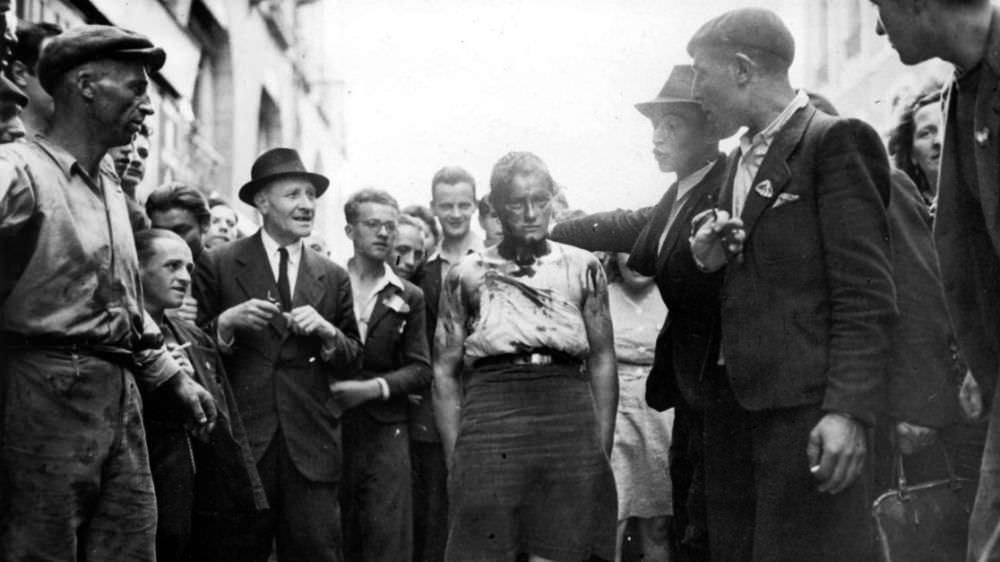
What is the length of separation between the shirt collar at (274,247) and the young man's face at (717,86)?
2.77m

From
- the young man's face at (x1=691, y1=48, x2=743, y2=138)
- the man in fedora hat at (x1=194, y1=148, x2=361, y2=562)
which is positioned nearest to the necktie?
the man in fedora hat at (x1=194, y1=148, x2=361, y2=562)

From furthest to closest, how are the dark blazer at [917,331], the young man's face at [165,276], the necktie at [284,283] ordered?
the necktie at [284,283]
the young man's face at [165,276]
the dark blazer at [917,331]

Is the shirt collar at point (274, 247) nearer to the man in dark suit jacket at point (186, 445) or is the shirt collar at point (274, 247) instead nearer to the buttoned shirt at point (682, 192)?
the man in dark suit jacket at point (186, 445)

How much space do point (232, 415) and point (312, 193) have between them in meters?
1.50

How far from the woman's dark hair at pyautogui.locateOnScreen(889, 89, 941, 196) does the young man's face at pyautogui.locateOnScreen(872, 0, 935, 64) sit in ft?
8.57

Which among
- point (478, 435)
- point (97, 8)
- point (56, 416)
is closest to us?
point (56, 416)

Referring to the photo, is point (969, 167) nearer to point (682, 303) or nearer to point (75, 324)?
point (682, 303)

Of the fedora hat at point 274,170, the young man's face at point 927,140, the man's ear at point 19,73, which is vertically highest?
the man's ear at point 19,73

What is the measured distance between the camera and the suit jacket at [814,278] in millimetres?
3396

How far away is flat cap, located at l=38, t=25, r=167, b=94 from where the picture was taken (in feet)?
13.3

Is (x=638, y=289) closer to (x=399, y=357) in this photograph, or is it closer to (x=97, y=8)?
(x=399, y=357)

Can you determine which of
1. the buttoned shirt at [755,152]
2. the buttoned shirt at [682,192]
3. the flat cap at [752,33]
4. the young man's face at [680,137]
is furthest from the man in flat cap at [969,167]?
the young man's face at [680,137]

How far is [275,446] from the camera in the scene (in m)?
5.70

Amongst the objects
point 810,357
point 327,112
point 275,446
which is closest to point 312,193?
point 275,446
